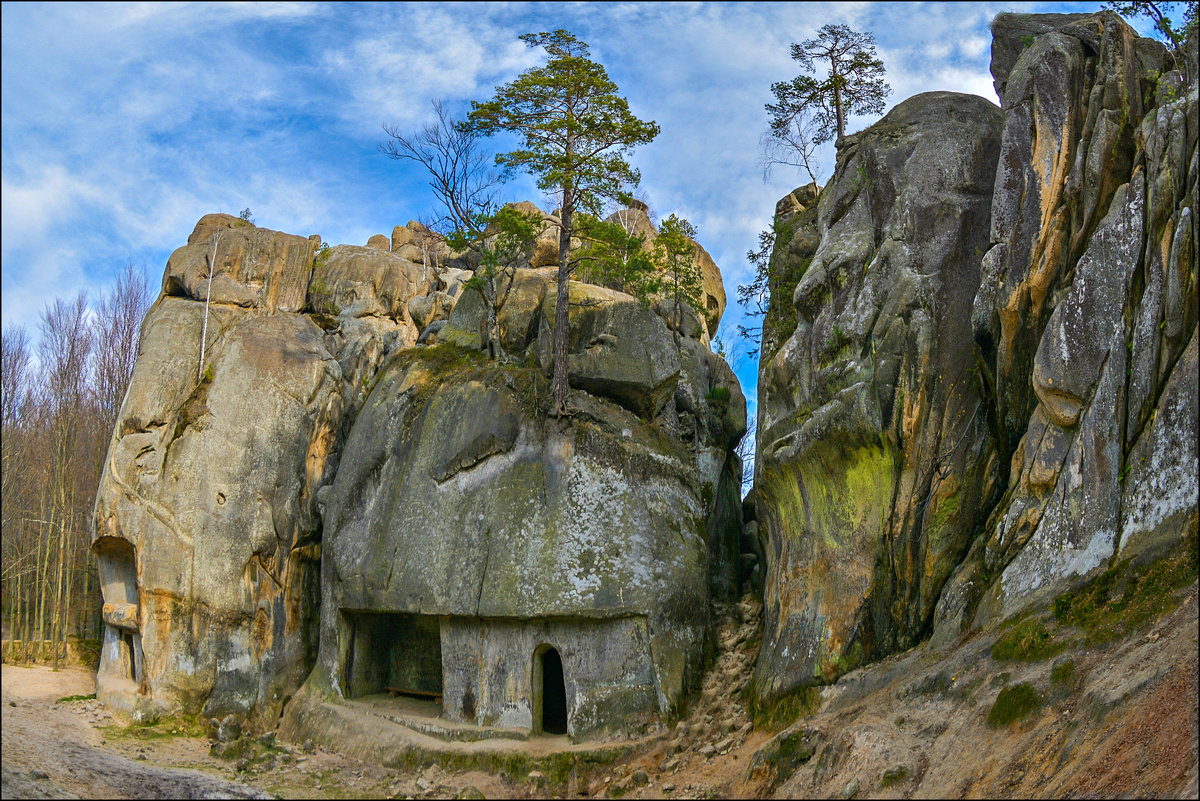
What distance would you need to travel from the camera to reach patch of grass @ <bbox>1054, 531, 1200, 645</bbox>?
32.1 ft

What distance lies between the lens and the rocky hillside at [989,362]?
1118 centimetres

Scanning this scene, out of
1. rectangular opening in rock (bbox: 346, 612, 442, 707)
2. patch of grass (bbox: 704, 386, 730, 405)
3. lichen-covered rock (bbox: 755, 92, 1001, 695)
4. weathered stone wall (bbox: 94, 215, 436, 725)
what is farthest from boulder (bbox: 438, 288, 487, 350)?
lichen-covered rock (bbox: 755, 92, 1001, 695)

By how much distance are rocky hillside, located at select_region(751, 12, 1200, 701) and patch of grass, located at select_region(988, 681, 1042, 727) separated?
1.52 m

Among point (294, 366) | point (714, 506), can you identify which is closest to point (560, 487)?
point (714, 506)

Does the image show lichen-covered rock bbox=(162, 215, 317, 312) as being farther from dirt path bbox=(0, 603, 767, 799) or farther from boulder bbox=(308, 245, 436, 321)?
dirt path bbox=(0, 603, 767, 799)

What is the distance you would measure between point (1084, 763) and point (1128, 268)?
21.2 ft

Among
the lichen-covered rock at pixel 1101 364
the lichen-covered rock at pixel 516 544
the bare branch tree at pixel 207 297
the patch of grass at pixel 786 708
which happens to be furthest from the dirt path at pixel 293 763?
the bare branch tree at pixel 207 297

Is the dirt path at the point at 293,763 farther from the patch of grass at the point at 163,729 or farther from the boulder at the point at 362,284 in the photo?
the boulder at the point at 362,284

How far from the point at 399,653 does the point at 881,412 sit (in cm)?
1176

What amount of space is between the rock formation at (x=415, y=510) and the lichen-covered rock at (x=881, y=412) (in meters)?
2.56

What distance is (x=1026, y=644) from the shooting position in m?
10.8

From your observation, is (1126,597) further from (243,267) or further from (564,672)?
(243,267)

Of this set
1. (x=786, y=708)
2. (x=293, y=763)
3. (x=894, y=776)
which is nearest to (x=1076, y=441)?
(x=894, y=776)

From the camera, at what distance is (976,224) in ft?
51.4
